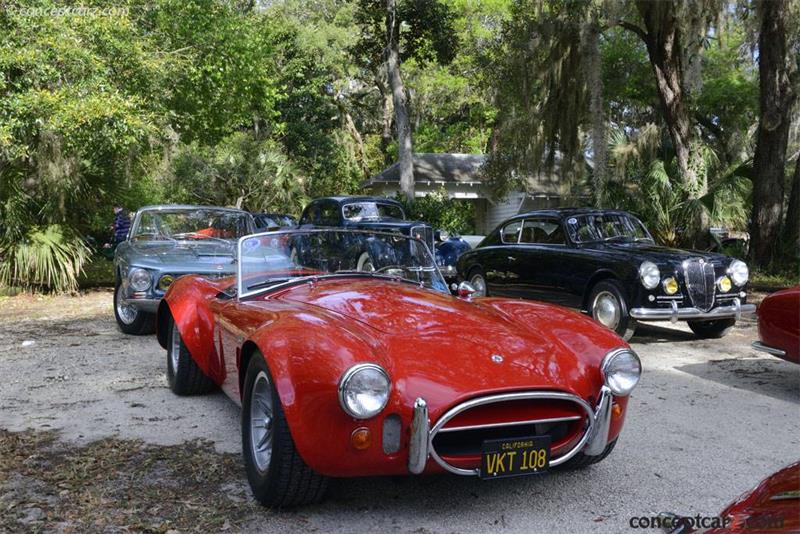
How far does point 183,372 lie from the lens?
5.70 m

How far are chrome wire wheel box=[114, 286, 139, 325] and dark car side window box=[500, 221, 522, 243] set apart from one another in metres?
5.05

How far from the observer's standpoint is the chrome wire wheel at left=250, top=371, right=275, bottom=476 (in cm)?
363

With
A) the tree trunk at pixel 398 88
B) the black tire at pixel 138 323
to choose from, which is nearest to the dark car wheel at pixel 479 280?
the black tire at pixel 138 323

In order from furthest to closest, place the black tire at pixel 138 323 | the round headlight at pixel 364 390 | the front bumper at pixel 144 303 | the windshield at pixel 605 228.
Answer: the windshield at pixel 605 228 → the black tire at pixel 138 323 → the front bumper at pixel 144 303 → the round headlight at pixel 364 390

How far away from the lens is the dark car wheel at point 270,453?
11.0 ft

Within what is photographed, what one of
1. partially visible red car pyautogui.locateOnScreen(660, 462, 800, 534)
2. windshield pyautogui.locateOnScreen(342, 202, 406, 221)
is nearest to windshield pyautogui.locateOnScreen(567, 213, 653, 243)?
windshield pyautogui.locateOnScreen(342, 202, 406, 221)

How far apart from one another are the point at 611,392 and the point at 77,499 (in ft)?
8.95

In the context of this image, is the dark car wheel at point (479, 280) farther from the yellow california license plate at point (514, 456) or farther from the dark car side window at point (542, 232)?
the yellow california license plate at point (514, 456)

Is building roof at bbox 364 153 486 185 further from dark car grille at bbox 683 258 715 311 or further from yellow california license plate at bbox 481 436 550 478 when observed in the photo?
yellow california license plate at bbox 481 436 550 478

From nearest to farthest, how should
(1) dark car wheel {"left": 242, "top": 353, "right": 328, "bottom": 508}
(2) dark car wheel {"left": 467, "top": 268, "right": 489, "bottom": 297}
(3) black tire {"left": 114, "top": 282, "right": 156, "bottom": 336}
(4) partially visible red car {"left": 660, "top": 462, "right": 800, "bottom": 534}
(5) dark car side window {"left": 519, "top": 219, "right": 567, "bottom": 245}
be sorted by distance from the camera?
1. (4) partially visible red car {"left": 660, "top": 462, "right": 800, "bottom": 534}
2. (1) dark car wheel {"left": 242, "top": 353, "right": 328, "bottom": 508}
3. (3) black tire {"left": 114, "top": 282, "right": 156, "bottom": 336}
4. (5) dark car side window {"left": 519, "top": 219, "right": 567, "bottom": 245}
5. (2) dark car wheel {"left": 467, "top": 268, "right": 489, "bottom": 297}

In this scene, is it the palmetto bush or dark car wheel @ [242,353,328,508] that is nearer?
dark car wheel @ [242,353,328,508]

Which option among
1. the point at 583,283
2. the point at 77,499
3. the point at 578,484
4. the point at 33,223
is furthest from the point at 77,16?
the point at 578,484

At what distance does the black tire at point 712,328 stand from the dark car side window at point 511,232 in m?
2.59

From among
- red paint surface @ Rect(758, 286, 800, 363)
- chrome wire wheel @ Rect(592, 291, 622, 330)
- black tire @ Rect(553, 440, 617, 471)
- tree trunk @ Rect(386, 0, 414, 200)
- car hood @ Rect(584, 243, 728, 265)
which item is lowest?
black tire @ Rect(553, 440, 617, 471)
